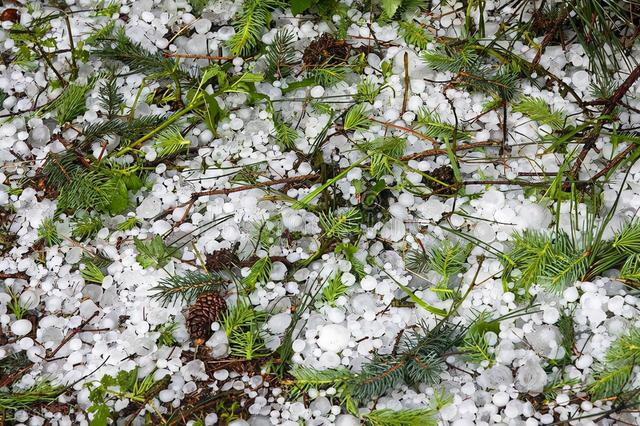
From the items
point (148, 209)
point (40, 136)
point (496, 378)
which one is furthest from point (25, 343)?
point (496, 378)

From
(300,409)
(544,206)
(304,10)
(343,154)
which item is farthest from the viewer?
(304,10)

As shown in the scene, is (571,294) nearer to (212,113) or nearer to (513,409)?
(513,409)

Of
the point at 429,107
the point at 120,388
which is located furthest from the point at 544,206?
the point at 120,388

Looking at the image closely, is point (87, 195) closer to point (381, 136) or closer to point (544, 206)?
point (381, 136)

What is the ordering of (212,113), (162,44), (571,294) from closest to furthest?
(571,294)
(212,113)
(162,44)

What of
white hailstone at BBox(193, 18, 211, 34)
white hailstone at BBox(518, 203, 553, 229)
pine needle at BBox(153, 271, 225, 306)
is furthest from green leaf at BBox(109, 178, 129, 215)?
white hailstone at BBox(518, 203, 553, 229)

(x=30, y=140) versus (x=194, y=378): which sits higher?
(x=30, y=140)
